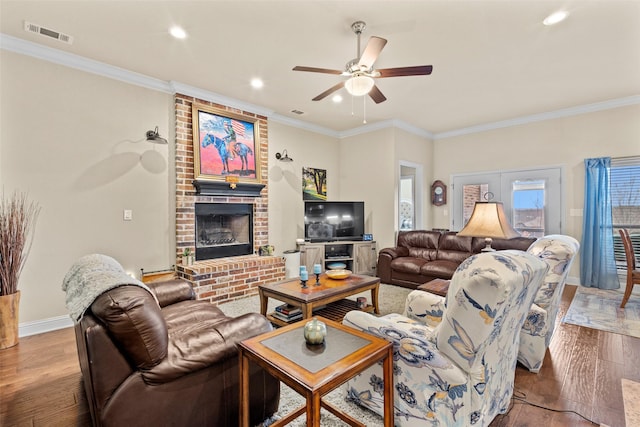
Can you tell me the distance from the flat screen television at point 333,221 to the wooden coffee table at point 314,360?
12.0 ft

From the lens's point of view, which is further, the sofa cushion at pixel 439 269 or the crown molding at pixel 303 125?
the crown molding at pixel 303 125

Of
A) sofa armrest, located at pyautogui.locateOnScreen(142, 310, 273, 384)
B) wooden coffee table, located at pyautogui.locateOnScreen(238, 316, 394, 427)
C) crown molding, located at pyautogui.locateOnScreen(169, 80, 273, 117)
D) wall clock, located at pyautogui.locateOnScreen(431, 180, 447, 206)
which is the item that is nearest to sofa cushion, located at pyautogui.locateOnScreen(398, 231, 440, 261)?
wall clock, located at pyautogui.locateOnScreen(431, 180, 447, 206)

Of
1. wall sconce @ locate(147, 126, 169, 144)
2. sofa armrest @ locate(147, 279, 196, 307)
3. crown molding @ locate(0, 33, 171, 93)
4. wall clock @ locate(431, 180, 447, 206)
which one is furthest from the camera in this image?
wall clock @ locate(431, 180, 447, 206)

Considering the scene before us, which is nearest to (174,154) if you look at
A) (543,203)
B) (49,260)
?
(49,260)

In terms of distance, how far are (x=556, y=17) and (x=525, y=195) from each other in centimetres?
351

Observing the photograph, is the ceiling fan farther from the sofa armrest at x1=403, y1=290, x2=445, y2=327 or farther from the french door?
the french door

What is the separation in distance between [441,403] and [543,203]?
5.03 metres

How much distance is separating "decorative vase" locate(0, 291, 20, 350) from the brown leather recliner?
201 centimetres

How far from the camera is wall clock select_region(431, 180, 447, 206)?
626 centimetres

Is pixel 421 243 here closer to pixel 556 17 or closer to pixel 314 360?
pixel 556 17

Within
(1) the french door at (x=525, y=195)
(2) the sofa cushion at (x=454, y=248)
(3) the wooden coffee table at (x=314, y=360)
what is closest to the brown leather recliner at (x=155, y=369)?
(3) the wooden coffee table at (x=314, y=360)

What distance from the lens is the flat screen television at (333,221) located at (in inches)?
209

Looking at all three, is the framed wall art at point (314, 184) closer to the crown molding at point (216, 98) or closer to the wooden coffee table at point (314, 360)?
the crown molding at point (216, 98)

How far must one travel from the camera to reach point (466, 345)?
4.50 ft
